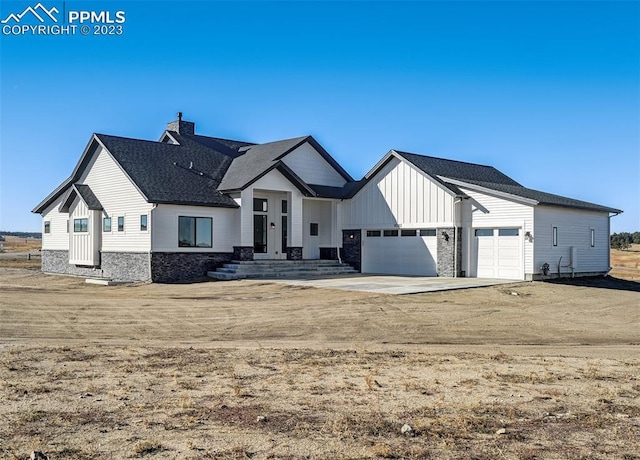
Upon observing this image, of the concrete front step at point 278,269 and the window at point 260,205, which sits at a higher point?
the window at point 260,205

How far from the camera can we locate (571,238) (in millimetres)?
26469

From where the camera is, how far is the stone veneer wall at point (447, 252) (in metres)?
26.6

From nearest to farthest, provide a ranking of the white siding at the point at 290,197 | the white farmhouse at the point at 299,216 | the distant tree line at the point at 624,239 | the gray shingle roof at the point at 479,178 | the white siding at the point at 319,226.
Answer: the white farmhouse at the point at 299,216
the gray shingle roof at the point at 479,178
the white siding at the point at 290,197
the white siding at the point at 319,226
the distant tree line at the point at 624,239

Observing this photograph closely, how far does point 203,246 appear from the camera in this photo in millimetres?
27234

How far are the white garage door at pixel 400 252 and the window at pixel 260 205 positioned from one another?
195 inches

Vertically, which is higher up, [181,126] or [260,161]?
[181,126]

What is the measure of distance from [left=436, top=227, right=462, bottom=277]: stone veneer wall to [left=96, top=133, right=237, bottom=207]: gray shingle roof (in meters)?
9.05

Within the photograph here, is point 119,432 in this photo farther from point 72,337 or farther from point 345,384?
point 72,337

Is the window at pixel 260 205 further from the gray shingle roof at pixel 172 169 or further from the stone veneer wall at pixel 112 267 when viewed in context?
the stone veneer wall at pixel 112 267

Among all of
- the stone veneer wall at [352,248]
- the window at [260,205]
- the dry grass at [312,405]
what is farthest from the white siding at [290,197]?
the dry grass at [312,405]

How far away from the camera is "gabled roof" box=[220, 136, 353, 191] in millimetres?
28188

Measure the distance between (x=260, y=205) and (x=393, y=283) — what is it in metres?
8.56

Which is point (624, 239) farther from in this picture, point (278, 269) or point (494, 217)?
point (278, 269)

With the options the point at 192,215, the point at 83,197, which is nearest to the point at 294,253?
the point at 192,215
